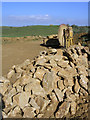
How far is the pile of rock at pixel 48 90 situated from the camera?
3.25 m

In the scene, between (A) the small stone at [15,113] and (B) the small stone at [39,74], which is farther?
(B) the small stone at [39,74]

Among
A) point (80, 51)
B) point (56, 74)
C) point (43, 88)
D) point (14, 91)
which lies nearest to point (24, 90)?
point (14, 91)

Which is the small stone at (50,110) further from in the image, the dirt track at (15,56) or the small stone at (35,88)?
the dirt track at (15,56)

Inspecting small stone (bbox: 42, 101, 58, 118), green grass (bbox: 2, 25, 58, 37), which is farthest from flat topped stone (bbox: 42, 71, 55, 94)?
green grass (bbox: 2, 25, 58, 37)

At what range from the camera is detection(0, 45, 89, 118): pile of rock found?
3254 millimetres

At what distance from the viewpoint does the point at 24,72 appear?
425cm

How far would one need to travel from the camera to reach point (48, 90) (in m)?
3.65

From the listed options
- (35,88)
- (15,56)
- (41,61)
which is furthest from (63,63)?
(15,56)

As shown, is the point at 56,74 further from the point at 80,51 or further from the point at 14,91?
the point at 80,51

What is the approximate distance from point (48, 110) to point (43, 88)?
0.62 meters

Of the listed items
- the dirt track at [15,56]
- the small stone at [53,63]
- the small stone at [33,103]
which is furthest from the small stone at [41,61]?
the dirt track at [15,56]

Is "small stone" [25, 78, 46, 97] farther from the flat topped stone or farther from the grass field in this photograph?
the grass field

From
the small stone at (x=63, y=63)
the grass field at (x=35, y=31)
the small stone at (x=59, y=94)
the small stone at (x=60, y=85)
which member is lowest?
the small stone at (x=59, y=94)

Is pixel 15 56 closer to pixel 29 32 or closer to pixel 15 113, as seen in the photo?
pixel 15 113
